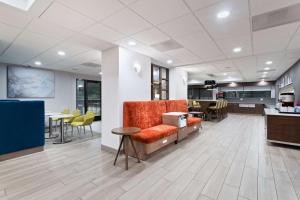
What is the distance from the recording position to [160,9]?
7.15 feet

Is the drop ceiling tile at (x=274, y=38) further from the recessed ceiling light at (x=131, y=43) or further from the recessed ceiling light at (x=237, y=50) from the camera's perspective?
the recessed ceiling light at (x=131, y=43)

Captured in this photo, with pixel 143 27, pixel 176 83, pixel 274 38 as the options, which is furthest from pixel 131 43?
pixel 176 83

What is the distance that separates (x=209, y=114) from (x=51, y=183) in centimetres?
818

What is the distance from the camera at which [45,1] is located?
6.70 feet

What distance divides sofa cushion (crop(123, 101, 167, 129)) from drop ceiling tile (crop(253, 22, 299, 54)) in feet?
9.38

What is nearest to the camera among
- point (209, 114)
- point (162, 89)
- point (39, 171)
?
point (39, 171)

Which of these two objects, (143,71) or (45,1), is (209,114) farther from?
(45,1)

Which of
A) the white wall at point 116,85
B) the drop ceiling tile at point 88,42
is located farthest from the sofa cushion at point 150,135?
the drop ceiling tile at point 88,42

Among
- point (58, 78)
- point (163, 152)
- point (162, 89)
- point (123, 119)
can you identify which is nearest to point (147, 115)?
point (123, 119)

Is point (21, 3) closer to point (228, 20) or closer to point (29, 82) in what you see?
point (228, 20)

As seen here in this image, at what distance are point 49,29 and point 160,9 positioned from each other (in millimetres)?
2189

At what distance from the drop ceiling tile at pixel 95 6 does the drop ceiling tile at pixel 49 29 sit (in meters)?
0.86

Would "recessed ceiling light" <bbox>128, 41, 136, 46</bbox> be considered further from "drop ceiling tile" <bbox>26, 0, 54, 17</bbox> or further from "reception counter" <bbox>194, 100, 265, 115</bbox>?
"reception counter" <bbox>194, 100, 265, 115</bbox>

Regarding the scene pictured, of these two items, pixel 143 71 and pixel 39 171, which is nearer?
pixel 39 171
